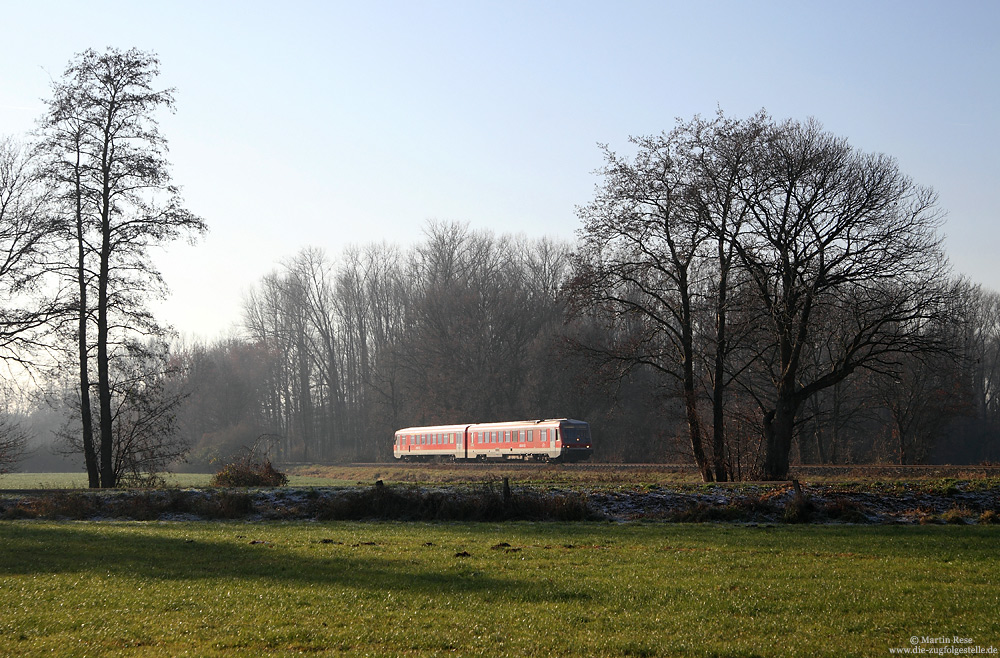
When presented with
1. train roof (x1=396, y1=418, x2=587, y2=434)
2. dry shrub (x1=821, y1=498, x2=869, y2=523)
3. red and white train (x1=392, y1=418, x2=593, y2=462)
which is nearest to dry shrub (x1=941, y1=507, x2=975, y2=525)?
dry shrub (x1=821, y1=498, x2=869, y2=523)

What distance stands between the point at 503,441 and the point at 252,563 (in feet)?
135

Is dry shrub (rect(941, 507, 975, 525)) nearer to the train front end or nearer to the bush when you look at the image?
the bush

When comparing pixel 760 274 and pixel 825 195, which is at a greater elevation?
pixel 825 195

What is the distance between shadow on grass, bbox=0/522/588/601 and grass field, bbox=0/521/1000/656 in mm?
43

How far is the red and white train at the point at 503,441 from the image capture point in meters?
48.6

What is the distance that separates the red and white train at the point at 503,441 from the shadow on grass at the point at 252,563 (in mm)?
34793

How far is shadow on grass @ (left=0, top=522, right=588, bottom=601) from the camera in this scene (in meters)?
9.98

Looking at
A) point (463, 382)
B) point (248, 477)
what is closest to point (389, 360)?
point (463, 382)

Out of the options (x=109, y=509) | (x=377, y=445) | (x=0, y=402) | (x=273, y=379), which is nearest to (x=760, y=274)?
(x=109, y=509)

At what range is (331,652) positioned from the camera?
22.5 ft

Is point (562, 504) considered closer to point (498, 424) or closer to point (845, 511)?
point (845, 511)

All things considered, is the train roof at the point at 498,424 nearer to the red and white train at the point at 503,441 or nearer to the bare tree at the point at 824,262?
the red and white train at the point at 503,441

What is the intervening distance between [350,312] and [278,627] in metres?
77.6

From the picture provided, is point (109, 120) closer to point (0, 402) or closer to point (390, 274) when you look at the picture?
point (0, 402)
